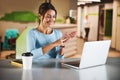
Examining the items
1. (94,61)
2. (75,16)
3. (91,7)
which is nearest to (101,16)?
(91,7)

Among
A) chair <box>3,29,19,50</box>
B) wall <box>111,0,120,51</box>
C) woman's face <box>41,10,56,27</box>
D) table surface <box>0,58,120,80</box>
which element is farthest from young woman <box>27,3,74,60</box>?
wall <box>111,0,120,51</box>

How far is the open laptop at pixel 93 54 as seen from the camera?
1749 mm

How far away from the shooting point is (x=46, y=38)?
2977 mm

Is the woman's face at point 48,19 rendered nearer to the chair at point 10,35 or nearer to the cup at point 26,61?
the chair at point 10,35

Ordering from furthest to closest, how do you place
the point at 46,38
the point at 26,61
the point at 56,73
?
the point at 46,38
the point at 26,61
the point at 56,73

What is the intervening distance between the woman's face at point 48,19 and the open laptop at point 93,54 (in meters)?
1.12

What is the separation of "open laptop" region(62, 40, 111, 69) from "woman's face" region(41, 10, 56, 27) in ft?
3.68

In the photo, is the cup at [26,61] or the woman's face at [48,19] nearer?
the cup at [26,61]

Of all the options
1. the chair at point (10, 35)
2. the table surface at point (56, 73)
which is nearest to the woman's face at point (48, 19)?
the chair at point (10, 35)

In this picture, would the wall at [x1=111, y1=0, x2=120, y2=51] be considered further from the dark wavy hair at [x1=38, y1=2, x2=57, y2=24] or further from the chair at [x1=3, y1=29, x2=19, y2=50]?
the dark wavy hair at [x1=38, y1=2, x2=57, y2=24]

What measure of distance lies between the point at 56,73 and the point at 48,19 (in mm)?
1453

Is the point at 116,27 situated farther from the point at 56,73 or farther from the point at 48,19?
the point at 56,73

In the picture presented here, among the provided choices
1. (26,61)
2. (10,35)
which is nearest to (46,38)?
(10,35)

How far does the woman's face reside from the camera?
2.97 m
